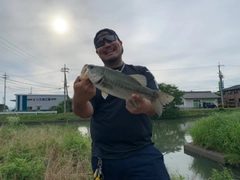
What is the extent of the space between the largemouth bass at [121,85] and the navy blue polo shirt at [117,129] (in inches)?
5.8

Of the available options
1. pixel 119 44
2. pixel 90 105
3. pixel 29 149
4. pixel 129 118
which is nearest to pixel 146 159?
pixel 129 118

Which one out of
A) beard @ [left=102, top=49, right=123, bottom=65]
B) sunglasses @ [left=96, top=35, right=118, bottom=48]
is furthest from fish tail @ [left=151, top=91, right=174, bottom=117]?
sunglasses @ [left=96, top=35, right=118, bottom=48]

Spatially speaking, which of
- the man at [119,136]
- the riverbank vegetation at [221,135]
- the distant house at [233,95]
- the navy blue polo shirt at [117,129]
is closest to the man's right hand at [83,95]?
the man at [119,136]

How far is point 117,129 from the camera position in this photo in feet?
5.72

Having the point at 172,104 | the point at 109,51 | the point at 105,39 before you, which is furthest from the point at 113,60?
the point at 172,104

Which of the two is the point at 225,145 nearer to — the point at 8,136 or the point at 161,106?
the point at 161,106

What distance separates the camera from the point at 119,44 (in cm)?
208

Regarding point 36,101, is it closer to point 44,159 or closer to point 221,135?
point 221,135

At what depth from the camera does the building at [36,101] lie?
152 feet

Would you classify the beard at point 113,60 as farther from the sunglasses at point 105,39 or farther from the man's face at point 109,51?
the sunglasses at point 105,39

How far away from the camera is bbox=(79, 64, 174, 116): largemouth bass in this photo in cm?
169

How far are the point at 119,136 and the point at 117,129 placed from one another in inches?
2.6

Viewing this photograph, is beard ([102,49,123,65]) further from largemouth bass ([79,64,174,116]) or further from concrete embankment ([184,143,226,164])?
concrete embankment ([184,143,226,164])

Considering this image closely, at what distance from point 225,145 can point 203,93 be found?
43.3 m
